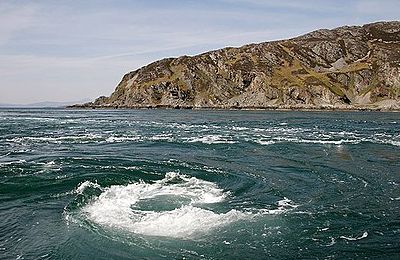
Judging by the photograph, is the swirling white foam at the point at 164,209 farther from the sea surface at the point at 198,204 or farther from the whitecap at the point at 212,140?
the whitecap at the point at 212,140

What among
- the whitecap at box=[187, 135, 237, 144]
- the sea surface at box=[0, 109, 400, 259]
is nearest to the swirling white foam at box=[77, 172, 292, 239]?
the sea surface at box=[0, 109, 400, 259]

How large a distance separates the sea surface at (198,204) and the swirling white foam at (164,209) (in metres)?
0.07

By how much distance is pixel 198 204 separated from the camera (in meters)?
25.4

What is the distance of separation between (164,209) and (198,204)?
7.30 ft

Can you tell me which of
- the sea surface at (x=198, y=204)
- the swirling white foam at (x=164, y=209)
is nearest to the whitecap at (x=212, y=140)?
the sea surface at (x=198, y=204)

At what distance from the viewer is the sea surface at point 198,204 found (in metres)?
18.8

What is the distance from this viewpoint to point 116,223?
72.2ft

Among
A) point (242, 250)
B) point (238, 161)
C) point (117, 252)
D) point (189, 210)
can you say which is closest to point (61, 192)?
point (189, 210)

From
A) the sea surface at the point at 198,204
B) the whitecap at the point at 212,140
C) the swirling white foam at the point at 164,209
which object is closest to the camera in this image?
the sea surface at the point at 198,204

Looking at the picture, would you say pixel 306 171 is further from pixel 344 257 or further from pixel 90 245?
pixel 90 245

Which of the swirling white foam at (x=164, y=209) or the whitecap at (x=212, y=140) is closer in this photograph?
the swirling white foam at (x=164, y=209)

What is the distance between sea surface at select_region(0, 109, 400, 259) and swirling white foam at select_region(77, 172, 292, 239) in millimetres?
68

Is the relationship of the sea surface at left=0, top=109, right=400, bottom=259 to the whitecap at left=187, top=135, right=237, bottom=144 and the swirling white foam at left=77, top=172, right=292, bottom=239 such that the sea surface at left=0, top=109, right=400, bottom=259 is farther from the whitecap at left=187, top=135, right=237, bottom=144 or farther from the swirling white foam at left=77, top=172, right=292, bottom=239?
the whitecap at left=187, top=135, right=237, bottom=144

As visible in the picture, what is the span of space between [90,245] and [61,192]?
400 inches
